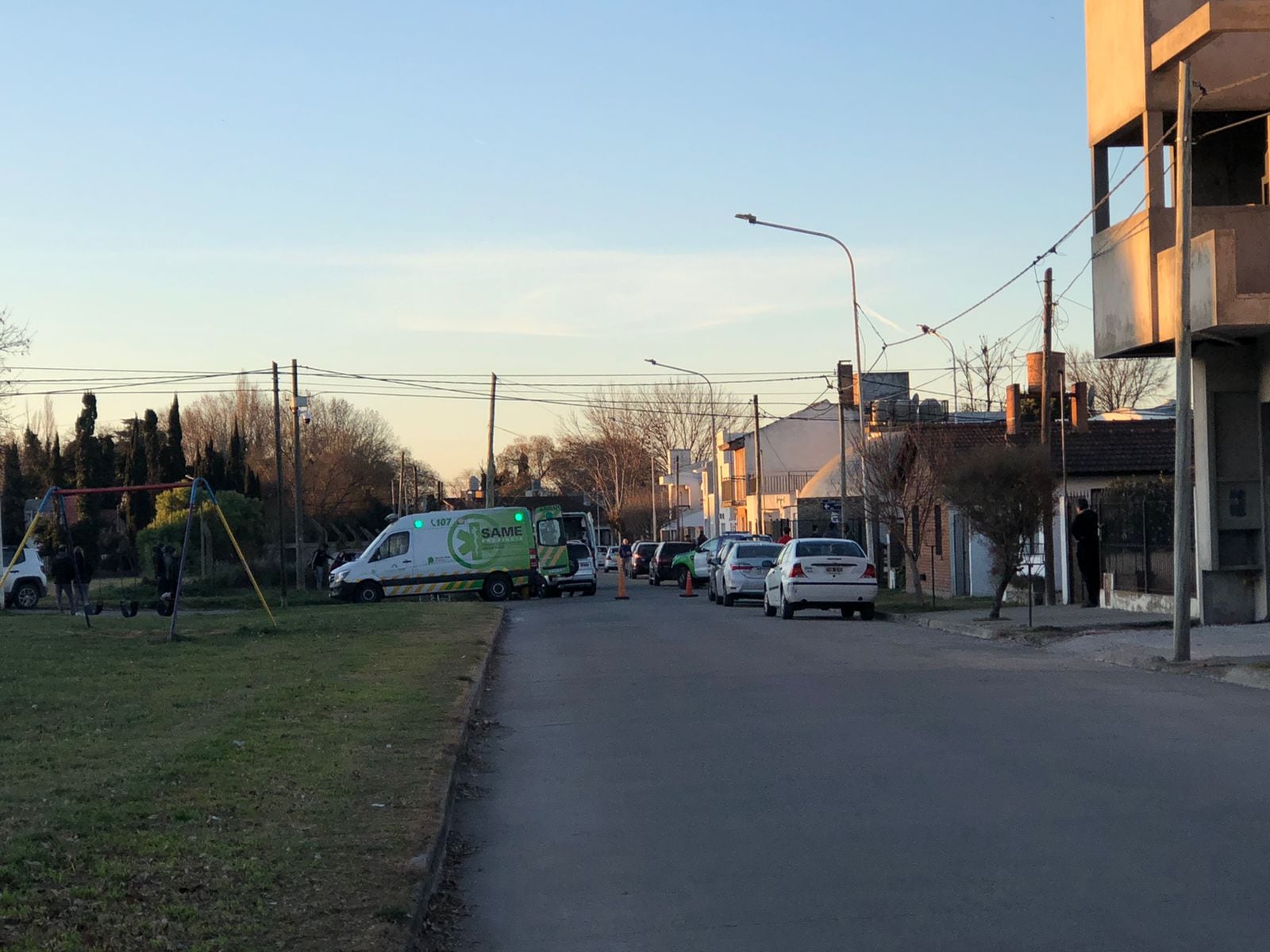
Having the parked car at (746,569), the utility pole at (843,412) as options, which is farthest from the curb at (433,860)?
the utility pole at (843,412)

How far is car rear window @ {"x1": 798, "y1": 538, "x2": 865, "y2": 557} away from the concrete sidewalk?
1.77 m

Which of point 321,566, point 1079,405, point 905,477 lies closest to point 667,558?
point 321,566

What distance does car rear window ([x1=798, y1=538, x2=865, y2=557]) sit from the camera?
94.5 ft

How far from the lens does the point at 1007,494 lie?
961 inches

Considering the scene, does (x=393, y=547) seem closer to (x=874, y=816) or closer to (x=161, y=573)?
(x=161, y=573)

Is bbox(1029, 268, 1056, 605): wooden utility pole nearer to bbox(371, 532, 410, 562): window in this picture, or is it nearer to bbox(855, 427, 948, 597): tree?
bbox(855, 427, 948, 597): tree

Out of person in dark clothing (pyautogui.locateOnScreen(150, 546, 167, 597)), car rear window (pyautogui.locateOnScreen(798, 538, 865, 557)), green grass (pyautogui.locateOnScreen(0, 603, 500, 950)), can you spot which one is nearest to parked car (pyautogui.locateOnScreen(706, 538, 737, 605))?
car rear window (pyautogui.locateOnScreen(798, 538, 865, 557))

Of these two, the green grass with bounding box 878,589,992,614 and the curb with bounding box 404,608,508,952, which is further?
the green grass with bounding box 878,589,992,614

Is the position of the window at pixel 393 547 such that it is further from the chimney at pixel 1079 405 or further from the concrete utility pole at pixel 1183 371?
the concrete utility pole at pixel 1183 371

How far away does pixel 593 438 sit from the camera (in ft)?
347

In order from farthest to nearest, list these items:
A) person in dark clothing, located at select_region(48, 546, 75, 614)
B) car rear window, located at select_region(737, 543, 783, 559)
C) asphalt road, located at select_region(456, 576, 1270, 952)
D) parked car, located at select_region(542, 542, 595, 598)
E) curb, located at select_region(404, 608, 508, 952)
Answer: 1. parked car, located at select_region(542, 542, 595, 598)
2. car rear window, located at select_region(737, 543, 783, 559)
3. person in dark clothing, located at select_region(48, 546, 75, 614)
4. asphalt road, located at select_region(456, 576, 1270, 952)
5. curb, located at select_region(404, 608, 508, 952)

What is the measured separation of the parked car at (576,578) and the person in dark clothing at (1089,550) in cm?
1991

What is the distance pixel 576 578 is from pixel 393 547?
694 cm

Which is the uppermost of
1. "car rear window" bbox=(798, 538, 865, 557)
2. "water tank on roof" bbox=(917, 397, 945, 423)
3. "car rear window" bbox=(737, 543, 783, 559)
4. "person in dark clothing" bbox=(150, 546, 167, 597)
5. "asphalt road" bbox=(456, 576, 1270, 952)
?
"water tank on roof" bbox=(917, 397, 945, 423)
